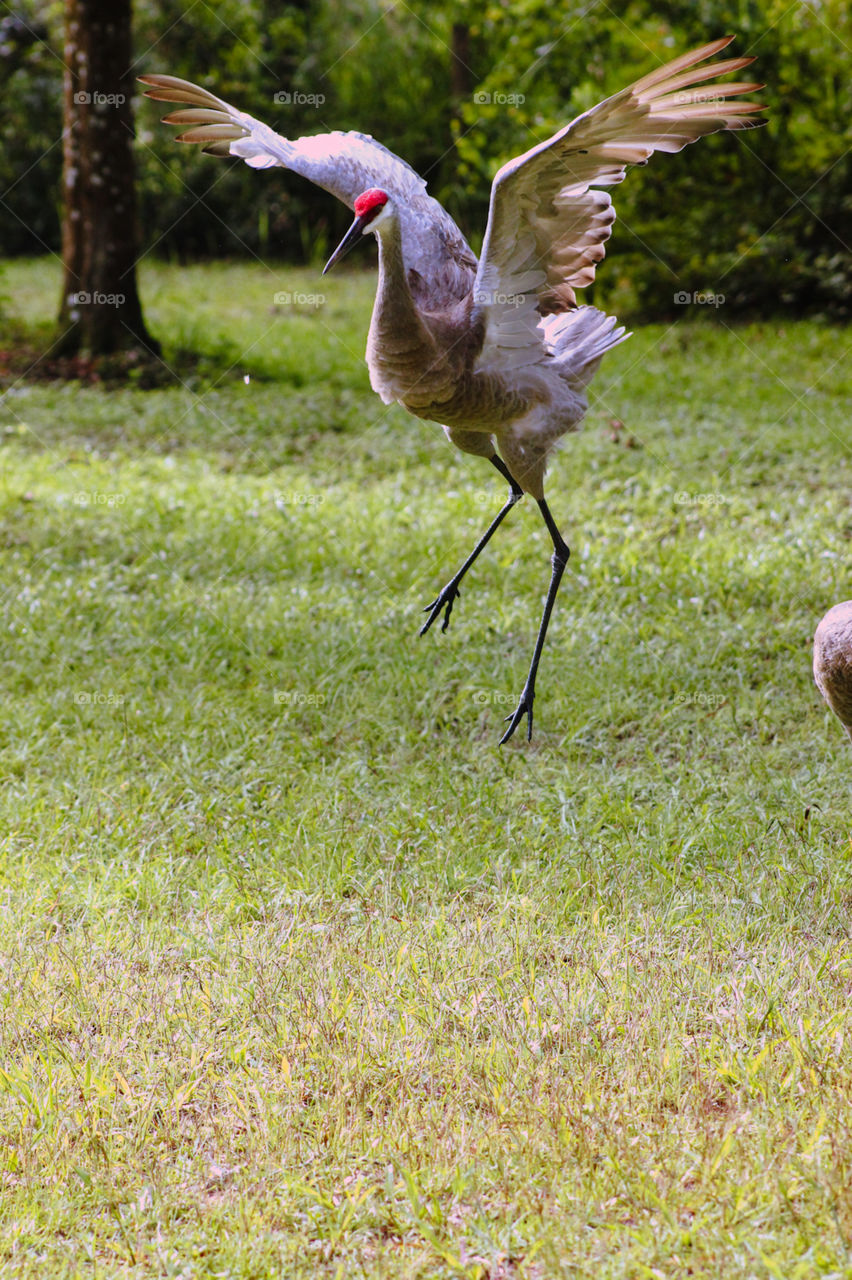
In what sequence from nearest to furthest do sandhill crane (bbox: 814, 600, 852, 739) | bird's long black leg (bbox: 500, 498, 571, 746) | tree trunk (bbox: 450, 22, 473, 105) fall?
sandhill crane (bbox: 814, 600, 852, 739)
bird's long black leg (bbox: 500, 498, 571, 746)
tree trunk (bbox: 450, 22, 473, 105)

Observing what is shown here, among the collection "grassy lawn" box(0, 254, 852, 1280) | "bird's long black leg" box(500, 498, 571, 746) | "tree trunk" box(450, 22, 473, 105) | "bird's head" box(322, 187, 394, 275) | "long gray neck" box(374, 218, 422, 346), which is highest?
"tree trunk" box(450, 22, 473, 105)

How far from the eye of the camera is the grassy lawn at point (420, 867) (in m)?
2.32

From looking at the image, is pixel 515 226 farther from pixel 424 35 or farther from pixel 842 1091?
pixel 424 35

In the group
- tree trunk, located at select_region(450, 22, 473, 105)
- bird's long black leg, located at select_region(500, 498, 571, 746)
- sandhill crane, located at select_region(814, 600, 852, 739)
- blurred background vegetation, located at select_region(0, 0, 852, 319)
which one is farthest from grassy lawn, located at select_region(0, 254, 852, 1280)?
tree trunk, located at select_region(450, 22, 473, 105)

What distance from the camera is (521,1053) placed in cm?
271

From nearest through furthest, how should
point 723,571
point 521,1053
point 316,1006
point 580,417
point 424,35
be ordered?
point 521,1053 < point 316,1006 < point 580,417 < point 723,571 < point 424,35

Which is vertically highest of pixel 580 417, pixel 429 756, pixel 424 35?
pixel 424 35

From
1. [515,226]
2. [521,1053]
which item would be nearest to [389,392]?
[515,226]

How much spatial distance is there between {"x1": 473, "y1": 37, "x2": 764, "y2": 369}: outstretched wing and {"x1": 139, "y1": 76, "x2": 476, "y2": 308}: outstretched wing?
0.56 feet

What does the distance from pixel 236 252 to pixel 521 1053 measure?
12.4 metres

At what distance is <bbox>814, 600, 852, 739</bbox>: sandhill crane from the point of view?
289 cm

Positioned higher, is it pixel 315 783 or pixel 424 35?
pixel 424 35

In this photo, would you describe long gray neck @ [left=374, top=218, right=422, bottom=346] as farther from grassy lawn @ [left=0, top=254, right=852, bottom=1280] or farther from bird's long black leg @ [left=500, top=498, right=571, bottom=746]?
grassy lawn @ [left=0, top=254, right=852, bottom=1280]

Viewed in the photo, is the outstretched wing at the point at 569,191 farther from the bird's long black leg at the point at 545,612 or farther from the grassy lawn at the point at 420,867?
the grassy lawn at the point at 420,867
